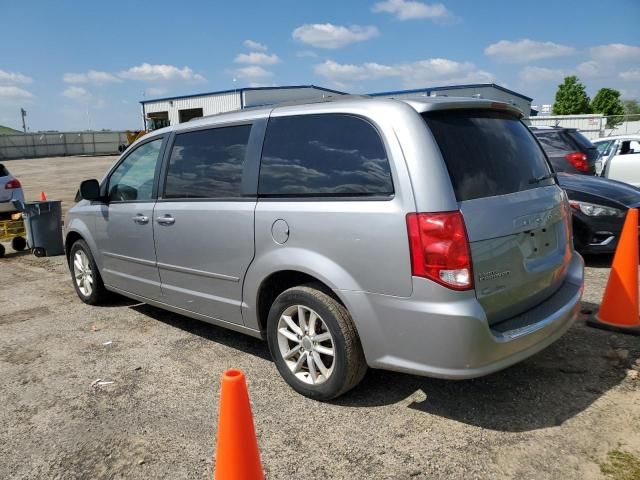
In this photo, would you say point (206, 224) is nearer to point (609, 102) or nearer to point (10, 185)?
point (10, 185)

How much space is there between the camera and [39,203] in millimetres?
8352

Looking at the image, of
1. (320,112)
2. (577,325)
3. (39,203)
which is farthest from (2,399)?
(39,203)

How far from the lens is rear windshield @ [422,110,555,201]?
9.25 feet

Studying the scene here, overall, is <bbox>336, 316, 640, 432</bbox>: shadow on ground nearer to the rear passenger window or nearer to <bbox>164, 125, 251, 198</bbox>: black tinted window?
<bbox>164, 125, 251, 198</bbox>: black tinted window

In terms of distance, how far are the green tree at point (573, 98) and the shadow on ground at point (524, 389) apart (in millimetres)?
58484

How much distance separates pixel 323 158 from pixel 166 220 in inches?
62.8

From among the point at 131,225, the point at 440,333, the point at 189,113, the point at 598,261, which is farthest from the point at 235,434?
the point at 189,113

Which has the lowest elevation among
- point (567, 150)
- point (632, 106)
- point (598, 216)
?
point (598, 216)

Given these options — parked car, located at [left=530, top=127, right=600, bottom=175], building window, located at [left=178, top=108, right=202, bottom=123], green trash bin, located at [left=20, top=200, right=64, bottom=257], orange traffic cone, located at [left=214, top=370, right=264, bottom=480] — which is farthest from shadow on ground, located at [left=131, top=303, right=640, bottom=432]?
building window, located at [left=178, top=108, right=202, bottom=123]

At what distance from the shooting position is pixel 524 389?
10.9ft

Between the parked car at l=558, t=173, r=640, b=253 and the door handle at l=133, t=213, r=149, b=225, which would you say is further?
the parked car at l=558, t=173, r=640, b=253

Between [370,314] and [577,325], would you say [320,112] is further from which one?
[577,325]

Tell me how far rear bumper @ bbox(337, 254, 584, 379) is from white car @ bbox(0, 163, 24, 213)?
9113mm

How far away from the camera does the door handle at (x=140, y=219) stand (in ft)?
14.3
